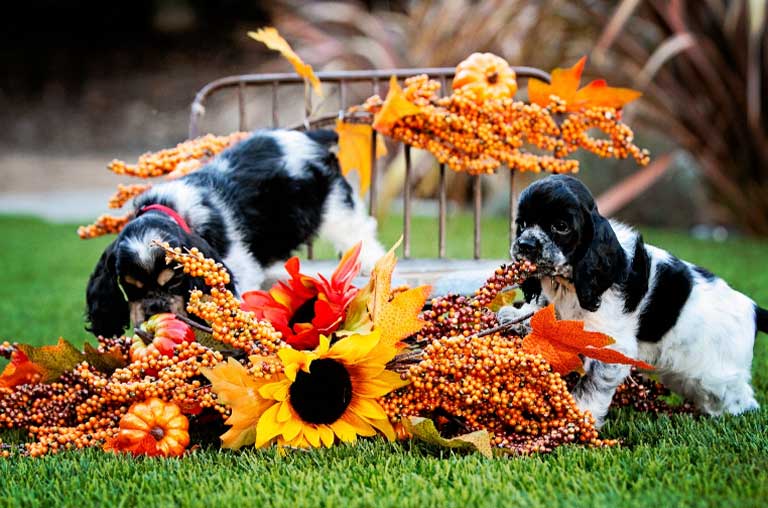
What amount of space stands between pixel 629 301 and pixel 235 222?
158cm

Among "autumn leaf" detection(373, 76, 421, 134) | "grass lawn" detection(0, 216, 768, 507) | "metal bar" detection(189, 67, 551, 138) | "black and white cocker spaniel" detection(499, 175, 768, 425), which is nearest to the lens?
"grass lawn" detection(0, 216, 768, 507)

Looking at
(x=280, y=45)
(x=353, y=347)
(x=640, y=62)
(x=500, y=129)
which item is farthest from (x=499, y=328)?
(x=640, y=62)

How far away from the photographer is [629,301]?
2.38 metres

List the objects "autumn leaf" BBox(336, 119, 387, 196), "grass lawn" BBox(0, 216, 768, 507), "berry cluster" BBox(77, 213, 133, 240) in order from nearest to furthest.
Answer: "grass lawn" BBox(0, 216, 768, 507)
"berry cluster" BBox(77, 213, 133, 240)
"autumn leaf" BBox(336, 119, 387, 196)

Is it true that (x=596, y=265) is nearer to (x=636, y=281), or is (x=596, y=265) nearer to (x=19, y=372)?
(x=636, y=281)

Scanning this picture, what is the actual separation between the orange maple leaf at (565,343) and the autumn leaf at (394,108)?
1.14m

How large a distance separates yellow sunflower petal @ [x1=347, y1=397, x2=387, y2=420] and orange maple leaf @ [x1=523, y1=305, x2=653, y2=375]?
412 mm

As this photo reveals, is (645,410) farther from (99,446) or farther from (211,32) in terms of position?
(211,32)

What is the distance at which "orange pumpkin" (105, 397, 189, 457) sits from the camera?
220 cm

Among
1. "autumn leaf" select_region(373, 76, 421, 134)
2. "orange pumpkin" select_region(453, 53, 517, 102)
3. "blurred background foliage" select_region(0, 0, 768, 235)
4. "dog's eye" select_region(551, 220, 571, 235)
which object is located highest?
"orange pumpkin" select_region(453, 53, 517, 102)

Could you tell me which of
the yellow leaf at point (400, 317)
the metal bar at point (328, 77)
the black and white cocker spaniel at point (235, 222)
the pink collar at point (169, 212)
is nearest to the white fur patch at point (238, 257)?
the black and white cocker spaniel at point (235, 222)

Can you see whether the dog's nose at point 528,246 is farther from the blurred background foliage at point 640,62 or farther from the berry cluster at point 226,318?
the blurred background foliage at point 640,62

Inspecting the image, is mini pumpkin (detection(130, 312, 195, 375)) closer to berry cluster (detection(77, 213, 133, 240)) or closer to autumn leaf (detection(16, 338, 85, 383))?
autumn leaf (detection(16, 338, 85, 383))

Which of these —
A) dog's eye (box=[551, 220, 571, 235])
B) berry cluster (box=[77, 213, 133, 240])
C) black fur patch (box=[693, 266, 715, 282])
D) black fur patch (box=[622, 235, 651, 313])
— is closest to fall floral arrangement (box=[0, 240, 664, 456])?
dog's eye (box=[551, 220, 571, 235])
